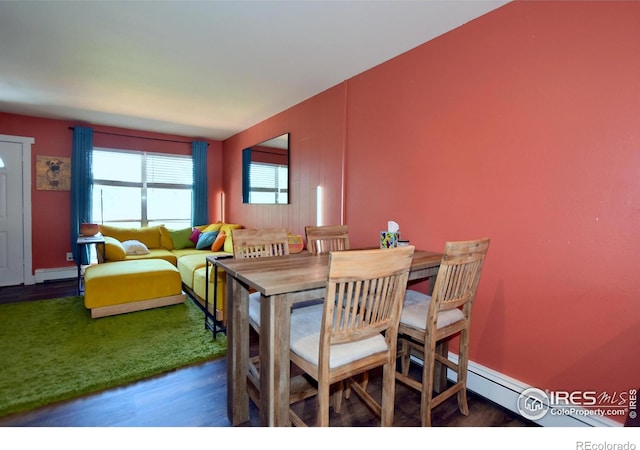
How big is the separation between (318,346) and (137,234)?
4591 millimetres

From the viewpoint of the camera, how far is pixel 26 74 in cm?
301

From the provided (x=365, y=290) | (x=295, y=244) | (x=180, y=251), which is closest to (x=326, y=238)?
(x=295, y=244)

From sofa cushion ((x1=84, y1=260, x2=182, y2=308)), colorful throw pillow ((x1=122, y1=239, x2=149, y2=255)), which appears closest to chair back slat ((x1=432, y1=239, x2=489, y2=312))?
sofa cushion ((x1=84, y1=260, x2=182, y2=308))

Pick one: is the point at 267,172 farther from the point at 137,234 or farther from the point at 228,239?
the point at 137,234

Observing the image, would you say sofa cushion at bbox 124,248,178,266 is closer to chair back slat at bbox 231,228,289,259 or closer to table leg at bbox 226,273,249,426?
chair back slat at bbox 231,228,289,259

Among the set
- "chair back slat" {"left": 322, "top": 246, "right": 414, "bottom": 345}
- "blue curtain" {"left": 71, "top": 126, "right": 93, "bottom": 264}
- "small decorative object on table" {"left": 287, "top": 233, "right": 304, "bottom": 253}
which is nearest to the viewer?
"chair back slat" {"left": 322, "top": 246, "right": 414, "bottom": 345}

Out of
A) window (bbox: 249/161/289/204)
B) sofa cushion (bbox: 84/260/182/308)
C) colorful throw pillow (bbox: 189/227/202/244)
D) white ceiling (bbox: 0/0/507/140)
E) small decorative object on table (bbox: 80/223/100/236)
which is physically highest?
white ceiling (bbox: 0/0/507/140)

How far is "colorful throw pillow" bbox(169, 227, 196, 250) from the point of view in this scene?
17.0ft

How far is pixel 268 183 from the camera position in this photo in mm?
4352

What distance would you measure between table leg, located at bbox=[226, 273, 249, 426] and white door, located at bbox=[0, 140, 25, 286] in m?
4.72

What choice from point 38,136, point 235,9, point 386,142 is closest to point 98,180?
point 38,136

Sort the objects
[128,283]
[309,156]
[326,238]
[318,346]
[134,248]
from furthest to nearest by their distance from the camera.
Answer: [134,248], [309,156], [128,283], [326,238], [318,346]

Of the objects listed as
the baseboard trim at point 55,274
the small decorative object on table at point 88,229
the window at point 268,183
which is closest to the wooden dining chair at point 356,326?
the window at point 268,183
